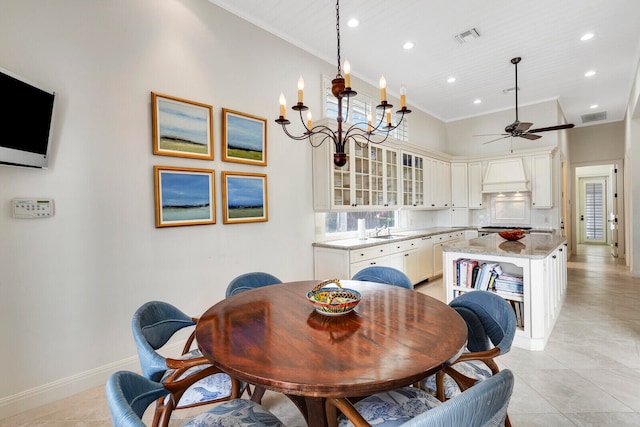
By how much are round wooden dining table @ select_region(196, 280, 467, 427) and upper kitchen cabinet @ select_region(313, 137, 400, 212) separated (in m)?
2.14

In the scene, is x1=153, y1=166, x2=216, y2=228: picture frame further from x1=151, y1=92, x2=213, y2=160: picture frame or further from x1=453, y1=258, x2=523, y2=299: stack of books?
x1=453, y1=258, x2=523, y2=299: stack of books

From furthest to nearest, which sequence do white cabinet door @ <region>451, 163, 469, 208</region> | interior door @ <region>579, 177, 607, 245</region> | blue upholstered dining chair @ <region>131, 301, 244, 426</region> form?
interior door @ <region>579, 177, 607, 245</region> → white cabinet door @ <region>451, 163, 469, 208</region> → blue upholstered dining chair @ <region>131, 301, 244, 426</region>

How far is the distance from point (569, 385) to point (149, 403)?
2.77 m

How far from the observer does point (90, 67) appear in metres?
2.30

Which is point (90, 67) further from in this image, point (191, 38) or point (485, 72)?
point (485, 72)

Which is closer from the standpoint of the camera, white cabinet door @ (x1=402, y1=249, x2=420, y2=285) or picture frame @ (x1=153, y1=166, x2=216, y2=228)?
picture frame @ (x1=153, y1=166, x2=216, y2=228)

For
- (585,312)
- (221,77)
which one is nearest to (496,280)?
(585,312)

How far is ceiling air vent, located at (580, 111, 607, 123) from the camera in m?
6.79

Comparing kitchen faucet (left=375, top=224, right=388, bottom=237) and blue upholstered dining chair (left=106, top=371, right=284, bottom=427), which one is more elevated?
kitchen faucet (left=375, top=224, right=388, bottom=237)

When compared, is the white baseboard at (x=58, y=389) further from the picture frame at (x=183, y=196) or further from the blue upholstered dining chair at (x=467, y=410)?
the blue upholstered dining chair at (x=467, y=410)

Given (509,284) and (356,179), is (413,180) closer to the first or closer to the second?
(356,179)

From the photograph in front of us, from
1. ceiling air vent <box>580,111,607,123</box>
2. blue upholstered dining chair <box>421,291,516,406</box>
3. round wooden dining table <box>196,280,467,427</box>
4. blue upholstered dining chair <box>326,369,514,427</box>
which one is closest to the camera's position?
blue upholstered dining chair <box>326,369,514,427</box>

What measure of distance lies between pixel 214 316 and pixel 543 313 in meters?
2.91

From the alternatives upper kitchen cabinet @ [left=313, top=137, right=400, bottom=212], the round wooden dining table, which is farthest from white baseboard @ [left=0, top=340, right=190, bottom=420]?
upper kitchen cabinet @ [left=313, top=137, right=400, bottom=212]
